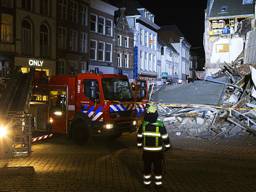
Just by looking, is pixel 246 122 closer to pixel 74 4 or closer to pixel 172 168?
pixel 172 168

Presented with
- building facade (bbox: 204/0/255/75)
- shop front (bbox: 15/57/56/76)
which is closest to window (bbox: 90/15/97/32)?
shop front (bbox: 15/57/56/76)

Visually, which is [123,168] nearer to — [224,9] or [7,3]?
[7,3]

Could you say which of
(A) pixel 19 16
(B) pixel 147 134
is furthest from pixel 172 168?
(A) pixel 19 16

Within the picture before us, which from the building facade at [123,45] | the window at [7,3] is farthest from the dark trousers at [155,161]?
the building facade at [123,45]

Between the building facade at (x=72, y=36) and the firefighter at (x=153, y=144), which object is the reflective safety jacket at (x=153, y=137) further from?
the building facade at (x=72, y=36)

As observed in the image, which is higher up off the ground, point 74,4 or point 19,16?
point 74,4

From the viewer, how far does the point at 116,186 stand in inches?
310

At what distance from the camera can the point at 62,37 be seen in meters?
35.4

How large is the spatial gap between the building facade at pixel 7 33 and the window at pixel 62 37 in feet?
20.3

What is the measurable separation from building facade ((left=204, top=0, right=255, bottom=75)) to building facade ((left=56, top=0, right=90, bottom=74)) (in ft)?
40.0

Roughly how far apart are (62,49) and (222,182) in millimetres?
28731

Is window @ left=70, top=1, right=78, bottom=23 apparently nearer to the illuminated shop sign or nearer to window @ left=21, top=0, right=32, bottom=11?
window @ left=21, top=0, right=32, bottom=11

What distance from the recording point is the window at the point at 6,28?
1118 inches

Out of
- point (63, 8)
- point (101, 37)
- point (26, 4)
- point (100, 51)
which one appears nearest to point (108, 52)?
point (100, 51)
